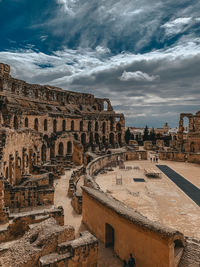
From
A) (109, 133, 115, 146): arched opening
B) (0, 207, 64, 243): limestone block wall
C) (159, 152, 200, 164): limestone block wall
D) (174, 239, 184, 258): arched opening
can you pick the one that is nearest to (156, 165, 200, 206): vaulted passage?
(159, 152, 200, 164): limestone block wall

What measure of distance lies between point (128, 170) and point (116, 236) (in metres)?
15.8

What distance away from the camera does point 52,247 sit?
7410 millimetres

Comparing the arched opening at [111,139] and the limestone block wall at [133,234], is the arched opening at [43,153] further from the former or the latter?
the arched opening at [111,139]

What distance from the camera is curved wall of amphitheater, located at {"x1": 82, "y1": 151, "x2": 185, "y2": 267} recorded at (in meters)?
6.70

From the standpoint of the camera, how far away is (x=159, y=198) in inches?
593

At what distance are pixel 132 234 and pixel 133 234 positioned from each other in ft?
0.21

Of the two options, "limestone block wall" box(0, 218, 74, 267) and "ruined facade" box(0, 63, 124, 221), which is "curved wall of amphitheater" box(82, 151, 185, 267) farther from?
"ruined facade" box(0, 63, 124, 221)

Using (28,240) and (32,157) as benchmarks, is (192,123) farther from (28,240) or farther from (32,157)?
(28,240)

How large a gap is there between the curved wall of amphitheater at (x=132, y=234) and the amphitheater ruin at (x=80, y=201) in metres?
0.03

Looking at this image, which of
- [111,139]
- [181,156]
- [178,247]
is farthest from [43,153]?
[178,247]

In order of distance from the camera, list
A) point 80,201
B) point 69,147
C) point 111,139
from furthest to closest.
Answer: point 111,139 → point 69,147 → point 80,201

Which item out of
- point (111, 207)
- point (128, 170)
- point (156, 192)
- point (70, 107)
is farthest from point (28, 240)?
point (70, 107)

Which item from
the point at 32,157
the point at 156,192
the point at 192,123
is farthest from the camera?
the point at 192,123

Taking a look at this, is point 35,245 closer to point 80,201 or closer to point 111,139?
point 80,201
